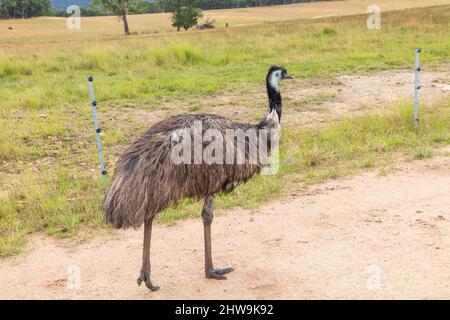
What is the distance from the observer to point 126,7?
46938 millimetres

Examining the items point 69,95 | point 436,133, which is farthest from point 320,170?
point 69,95

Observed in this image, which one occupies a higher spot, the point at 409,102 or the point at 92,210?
the point at 409,102

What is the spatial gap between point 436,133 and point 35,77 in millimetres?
10388

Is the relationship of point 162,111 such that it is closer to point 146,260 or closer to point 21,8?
point 146,260

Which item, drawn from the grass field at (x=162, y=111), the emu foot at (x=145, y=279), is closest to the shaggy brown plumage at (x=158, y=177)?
the emu foot at (x=145, y=279)

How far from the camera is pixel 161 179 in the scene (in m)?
4.40

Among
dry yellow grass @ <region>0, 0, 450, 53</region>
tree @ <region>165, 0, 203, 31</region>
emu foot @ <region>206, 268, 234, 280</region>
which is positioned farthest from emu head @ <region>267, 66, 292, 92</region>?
dry yellow grass @ <region>0, 0, 450, 53</region>

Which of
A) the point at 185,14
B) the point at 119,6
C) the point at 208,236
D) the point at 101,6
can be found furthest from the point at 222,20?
the point at 208,236

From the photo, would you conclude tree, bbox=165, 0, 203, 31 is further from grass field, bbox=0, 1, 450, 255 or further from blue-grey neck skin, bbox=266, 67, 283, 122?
blue-grey neck skin, bbox=266, 67, 283, 122

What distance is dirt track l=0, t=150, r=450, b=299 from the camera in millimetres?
4703

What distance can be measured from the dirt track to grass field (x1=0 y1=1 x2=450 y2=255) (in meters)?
0.41

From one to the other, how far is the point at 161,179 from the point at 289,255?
1552 mm

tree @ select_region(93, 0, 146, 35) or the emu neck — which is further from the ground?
tree @ select_region(93, 0, 146, 35)
